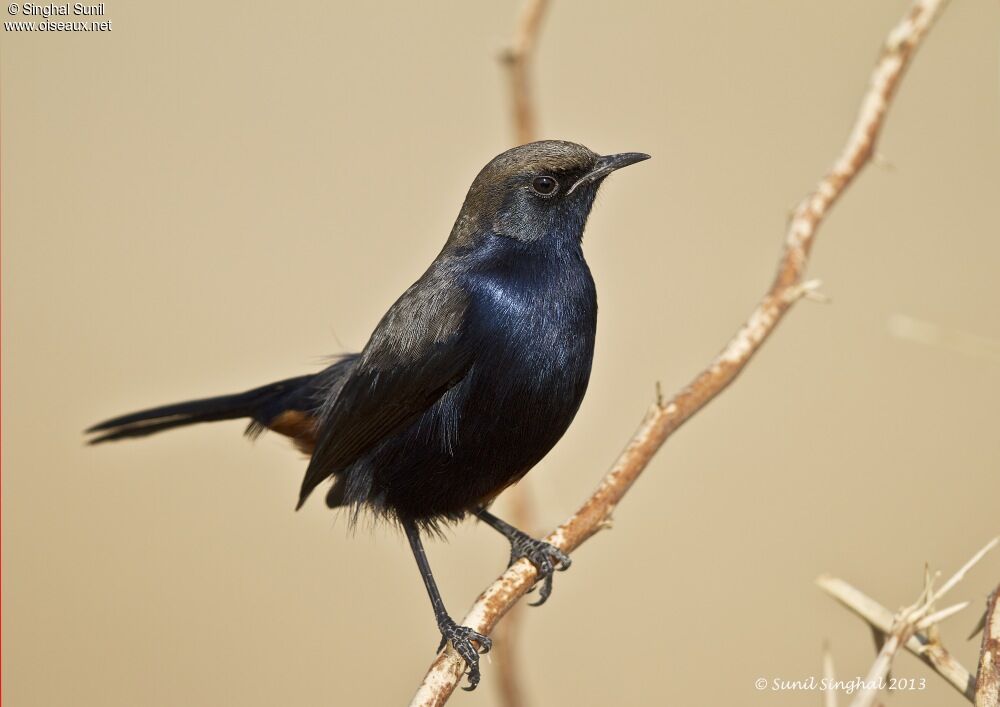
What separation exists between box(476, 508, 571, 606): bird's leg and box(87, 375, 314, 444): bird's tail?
954 millimetres

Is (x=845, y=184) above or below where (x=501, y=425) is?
above

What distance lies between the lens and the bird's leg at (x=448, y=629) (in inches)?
129

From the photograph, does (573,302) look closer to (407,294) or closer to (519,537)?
(407,294)

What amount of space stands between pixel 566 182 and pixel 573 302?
1.51ft

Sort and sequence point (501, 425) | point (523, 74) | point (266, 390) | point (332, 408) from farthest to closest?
1. point (266, 390)
2. point (332, 408)
3. point (523, 74)
4. point (501, 425)

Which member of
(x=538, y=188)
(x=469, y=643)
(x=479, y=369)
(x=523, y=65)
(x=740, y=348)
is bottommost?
(x=469, y=643)

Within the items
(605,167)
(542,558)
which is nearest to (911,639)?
(542,558)

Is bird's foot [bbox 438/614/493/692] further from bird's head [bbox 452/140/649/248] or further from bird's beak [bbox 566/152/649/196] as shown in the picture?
bird's beak [bbox 566/152/649/196]

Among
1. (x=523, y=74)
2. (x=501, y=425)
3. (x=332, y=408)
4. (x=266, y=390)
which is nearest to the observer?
(x=501, y=425)

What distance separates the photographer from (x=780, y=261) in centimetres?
344

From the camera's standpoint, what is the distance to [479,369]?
3354 millimetres

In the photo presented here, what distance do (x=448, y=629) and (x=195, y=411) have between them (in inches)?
62.9

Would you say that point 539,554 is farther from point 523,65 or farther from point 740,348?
point 523,65

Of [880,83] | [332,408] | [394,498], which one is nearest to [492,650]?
[394,498]
